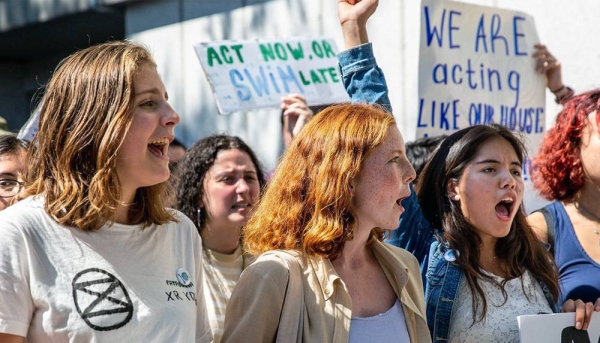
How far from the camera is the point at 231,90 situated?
474cm

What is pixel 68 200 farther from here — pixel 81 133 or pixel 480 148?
pixel 480 148

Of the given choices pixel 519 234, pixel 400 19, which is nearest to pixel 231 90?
pixel 400 19

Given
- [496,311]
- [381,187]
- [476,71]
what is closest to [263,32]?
[476,71]

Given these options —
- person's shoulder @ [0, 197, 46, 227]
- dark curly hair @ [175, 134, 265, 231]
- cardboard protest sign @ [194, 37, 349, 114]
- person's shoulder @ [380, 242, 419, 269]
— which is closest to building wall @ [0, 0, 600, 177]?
cardboard protest sign @ [194, 37, 349, 114]

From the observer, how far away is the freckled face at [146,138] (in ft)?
7.61

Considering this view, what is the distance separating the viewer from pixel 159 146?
2404 mm

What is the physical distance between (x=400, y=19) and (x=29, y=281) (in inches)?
159

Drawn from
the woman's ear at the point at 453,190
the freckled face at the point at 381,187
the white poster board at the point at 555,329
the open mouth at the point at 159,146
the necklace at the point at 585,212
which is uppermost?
the open mouth at the point at 159,146

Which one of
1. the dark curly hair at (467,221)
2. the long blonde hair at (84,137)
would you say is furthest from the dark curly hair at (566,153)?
the long blonde hair at (84,137)

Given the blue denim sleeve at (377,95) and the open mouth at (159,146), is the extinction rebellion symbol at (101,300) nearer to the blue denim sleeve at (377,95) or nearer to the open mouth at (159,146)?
the open mouth at (159,146)

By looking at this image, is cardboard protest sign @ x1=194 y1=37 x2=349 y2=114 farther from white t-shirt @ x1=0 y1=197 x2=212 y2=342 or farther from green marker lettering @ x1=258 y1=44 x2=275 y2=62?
white t-shirt @ x1=0 y1=197 x2=212 y2=342

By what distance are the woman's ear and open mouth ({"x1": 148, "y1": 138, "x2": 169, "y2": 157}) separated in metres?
1.22

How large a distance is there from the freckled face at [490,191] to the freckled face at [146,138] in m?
1.23

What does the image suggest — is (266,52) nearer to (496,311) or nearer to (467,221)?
(467,221)
